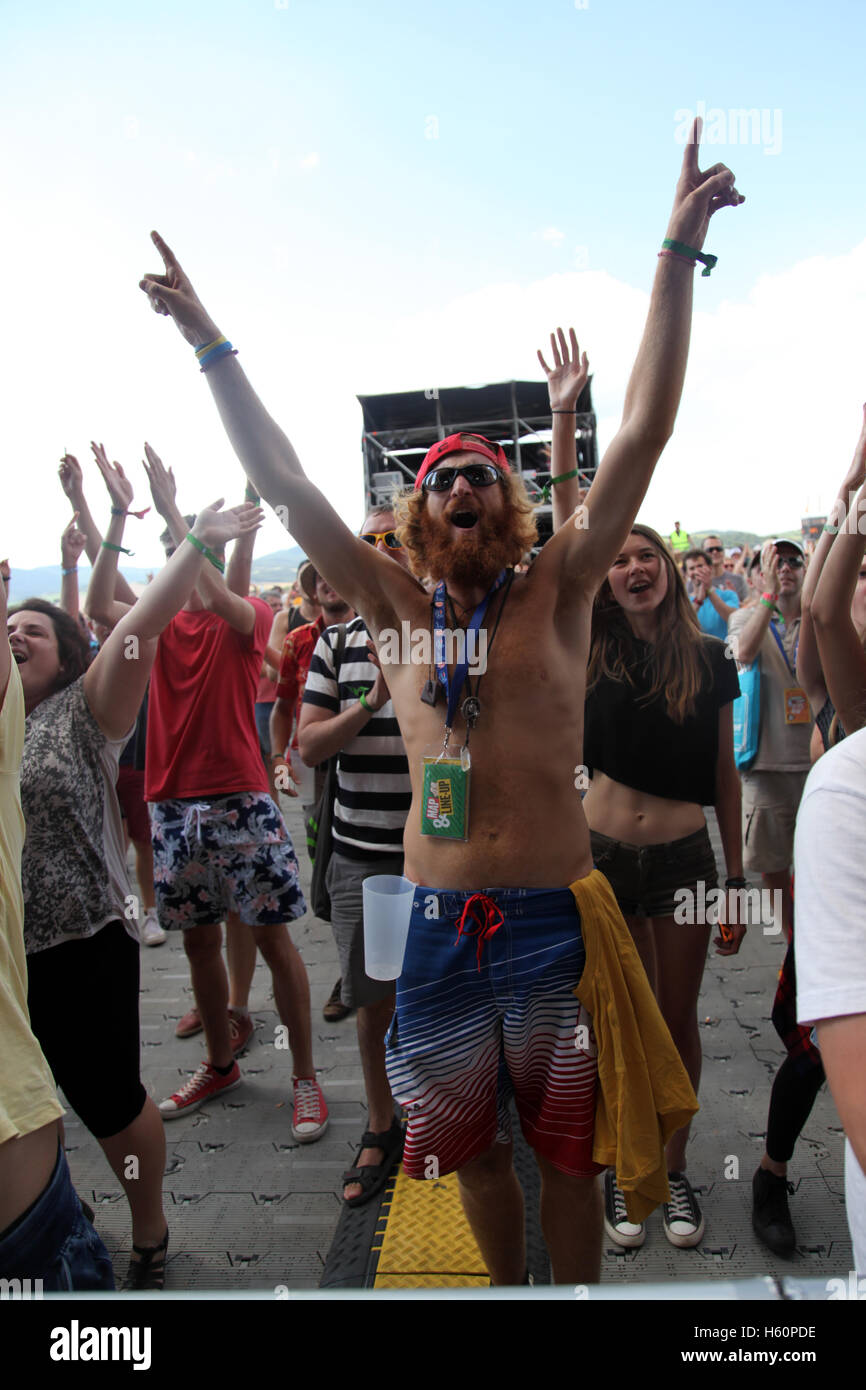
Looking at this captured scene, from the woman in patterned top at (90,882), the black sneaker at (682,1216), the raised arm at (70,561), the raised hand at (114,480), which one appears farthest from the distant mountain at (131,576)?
the black sneaker at (682,1216)

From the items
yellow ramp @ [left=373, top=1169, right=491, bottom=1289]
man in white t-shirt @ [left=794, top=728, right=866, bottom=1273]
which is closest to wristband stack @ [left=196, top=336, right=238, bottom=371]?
man in white t-shirt @ [left=794, top=728, right=866, bottom=1273]

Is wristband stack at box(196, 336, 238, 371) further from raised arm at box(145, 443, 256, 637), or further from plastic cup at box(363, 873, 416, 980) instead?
plastic cup at box(363, 873, 416, 980)

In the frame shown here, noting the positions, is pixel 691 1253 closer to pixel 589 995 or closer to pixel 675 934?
pixel 675 934

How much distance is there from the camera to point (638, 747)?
2529 mm

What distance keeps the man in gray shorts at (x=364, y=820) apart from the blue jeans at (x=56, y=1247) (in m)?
1.34

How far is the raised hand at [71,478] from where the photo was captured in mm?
3268

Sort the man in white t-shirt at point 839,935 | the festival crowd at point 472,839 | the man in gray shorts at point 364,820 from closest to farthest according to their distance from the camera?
1. the man in white t-shirt at point 839,935
2. the festival crowd at point 472,839
3. the man in gray shorts at point 364,820

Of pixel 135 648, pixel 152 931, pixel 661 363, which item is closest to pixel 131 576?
pixel 152 931

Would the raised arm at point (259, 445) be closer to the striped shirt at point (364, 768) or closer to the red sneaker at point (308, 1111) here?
the striped shirt at point (364, 768)

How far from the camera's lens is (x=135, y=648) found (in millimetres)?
2094

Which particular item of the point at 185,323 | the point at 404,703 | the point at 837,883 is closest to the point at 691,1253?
the point at 404,703

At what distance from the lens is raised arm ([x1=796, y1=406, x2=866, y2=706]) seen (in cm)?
203

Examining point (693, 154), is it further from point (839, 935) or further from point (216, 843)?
point (216, 843)

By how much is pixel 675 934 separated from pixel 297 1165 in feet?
5.29
